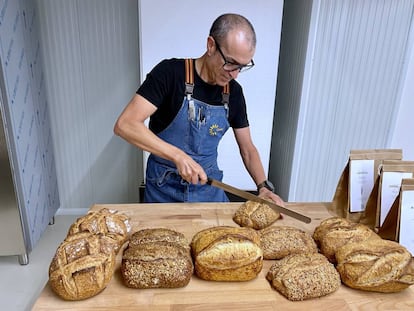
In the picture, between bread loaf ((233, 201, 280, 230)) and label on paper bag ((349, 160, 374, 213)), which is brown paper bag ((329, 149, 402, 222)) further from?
bread loaf ((233, 201, 280, 230))

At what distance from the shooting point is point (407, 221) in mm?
914

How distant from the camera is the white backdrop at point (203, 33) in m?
1.77

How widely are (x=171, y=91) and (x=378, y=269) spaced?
36.0 inches

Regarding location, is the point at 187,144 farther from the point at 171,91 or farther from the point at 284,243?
the point at 284,243

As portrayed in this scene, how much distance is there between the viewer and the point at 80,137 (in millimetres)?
2365

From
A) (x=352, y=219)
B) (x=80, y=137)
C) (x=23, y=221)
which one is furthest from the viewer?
(x=80, y=137)

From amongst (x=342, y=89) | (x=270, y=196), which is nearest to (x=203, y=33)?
(x=342, y=89)

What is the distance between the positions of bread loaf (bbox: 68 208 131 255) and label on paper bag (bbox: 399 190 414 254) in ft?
2.56

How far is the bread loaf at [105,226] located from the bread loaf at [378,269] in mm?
587

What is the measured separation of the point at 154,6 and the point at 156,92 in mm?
773

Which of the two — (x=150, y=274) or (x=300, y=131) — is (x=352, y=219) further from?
(x=300, y=131)

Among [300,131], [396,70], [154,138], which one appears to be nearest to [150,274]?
[154,138]

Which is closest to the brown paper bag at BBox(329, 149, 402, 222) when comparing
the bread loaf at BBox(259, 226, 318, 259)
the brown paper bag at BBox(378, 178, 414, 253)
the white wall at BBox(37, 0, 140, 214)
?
the brown paper bag at BBox(378, 178, 414, 253)

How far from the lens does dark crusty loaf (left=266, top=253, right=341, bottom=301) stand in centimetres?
77
